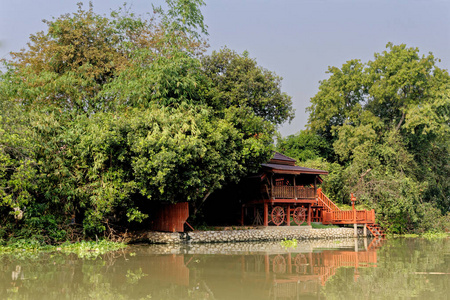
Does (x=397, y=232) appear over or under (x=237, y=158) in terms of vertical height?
under

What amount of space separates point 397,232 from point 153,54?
18724 mm

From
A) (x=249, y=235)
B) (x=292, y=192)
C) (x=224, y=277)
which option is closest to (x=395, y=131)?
(x=292, y=192)

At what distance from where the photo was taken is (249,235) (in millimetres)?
21453

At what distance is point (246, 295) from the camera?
7.28 meters

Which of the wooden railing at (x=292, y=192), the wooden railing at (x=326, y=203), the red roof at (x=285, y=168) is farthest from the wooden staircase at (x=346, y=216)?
the red roof at (x=285, y=168)

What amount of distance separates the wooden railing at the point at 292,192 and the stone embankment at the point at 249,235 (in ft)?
5.46

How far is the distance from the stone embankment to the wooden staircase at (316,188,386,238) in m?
0.69

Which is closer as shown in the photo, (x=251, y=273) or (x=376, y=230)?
(x=251, y=273)

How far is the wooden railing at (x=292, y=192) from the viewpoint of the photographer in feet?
76.9

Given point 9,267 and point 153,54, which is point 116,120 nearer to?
point 153,54

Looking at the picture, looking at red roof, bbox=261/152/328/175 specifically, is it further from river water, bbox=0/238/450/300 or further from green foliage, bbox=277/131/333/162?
green foliage, bbox=277/131/333/162

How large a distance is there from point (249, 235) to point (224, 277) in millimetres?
12319

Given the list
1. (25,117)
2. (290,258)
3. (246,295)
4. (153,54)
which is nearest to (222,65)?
(153,54)

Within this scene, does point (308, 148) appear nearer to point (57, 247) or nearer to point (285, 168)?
point (285, 168)
